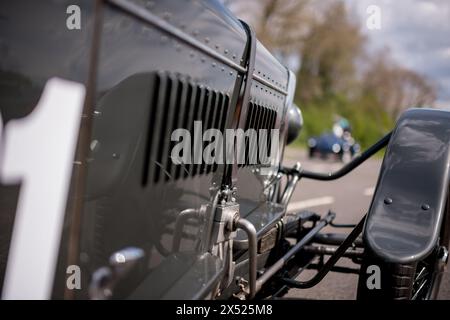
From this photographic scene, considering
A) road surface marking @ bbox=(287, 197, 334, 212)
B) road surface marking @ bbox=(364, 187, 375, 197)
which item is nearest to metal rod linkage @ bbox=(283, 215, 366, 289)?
road surface marking @ bbox=(287, 197, 334, 212)

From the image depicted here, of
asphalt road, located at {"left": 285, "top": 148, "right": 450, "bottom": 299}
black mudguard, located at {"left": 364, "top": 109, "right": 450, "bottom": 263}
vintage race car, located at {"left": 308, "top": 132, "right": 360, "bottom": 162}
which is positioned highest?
vintage race car, located at {"left": 308, "top": 132, "right": 360, "bottom": 162}

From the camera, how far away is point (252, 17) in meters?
21.2

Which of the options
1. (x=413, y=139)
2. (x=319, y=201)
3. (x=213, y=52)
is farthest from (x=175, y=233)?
(x=319, y=201)

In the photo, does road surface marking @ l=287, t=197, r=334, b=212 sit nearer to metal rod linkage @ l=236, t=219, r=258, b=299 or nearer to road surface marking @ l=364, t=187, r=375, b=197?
road surface marking @ l=364, t=187, r=375, b=197

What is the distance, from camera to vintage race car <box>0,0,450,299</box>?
128cm

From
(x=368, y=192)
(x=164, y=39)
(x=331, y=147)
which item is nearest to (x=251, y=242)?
(x=164, y=39)

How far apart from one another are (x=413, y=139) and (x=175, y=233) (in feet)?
4.03

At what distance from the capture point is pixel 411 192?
1.92 m

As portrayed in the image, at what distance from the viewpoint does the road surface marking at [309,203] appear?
597cm

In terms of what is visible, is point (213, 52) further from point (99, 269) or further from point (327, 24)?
point (327, 24)

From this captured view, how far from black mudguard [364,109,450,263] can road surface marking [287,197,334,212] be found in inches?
146

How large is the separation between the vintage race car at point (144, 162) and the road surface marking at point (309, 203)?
3.85m

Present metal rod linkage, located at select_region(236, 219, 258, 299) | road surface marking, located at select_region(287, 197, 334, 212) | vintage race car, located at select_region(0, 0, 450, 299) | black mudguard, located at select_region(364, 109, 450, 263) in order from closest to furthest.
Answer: vintage race car, located at select_region(0, 0, 450, 299), metal rod linkage, located at select_region(236, 219, 258, 299), black mudguard, located at select_region(364, 109, 450, 263), road surface marking, located at select_region(287, 197, 334, 212)

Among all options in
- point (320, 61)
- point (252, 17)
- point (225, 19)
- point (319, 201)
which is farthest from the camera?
point (320, 61)
